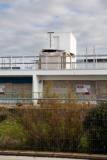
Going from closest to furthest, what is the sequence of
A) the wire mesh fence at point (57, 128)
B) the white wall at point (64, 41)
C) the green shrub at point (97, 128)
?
1. the green shrub at point (97, 128)
2. the wire mesh fence at point (57, 128)
3. the white wall at point (64, 41)

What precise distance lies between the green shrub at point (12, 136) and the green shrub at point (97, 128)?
85.5 inches

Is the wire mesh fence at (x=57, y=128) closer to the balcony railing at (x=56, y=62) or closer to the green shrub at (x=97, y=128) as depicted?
the green shrub at (x=97, y=128)

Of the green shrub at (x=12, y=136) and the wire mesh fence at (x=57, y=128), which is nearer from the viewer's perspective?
the wire mesh fence at (x=57, y=128)

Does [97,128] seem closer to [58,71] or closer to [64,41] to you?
[58,71]

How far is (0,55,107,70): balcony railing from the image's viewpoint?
48.0 m

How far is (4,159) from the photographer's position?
12.7 m

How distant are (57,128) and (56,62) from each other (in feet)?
116

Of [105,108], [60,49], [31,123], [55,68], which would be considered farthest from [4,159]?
[60,49]

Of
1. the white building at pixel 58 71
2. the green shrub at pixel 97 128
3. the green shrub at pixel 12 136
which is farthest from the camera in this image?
the white building at pixel 58 71

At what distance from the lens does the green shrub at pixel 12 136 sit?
46.4ft

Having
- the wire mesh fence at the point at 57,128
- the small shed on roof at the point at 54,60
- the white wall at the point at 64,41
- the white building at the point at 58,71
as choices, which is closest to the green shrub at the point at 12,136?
the wire mesh fence at the point at 57,128

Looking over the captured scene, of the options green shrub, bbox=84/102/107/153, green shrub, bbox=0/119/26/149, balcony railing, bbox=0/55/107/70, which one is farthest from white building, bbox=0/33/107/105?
green shrub, bbox=84/102/107/153

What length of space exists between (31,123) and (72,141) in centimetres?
144

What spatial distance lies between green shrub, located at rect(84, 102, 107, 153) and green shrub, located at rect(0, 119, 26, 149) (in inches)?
85.5
